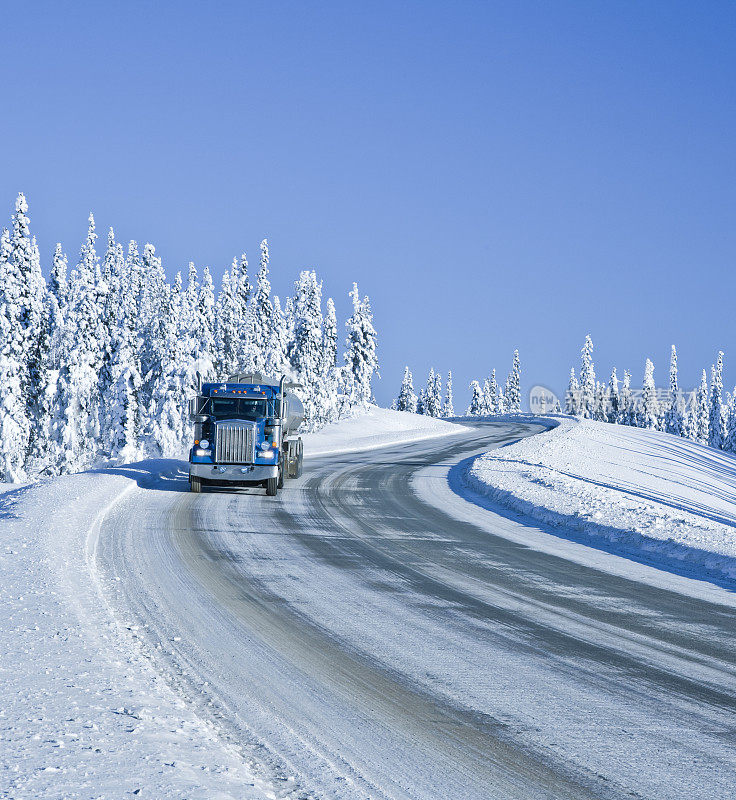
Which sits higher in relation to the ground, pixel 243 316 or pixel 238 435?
pixel 243 316

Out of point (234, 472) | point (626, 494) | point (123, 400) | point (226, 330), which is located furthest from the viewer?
point (226, 330)

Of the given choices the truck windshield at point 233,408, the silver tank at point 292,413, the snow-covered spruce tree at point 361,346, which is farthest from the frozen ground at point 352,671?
the snow-covered spruce tree at point 361,346

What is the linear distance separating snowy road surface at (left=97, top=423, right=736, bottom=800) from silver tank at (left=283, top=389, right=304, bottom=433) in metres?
8.17

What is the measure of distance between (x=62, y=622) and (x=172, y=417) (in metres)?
44.5

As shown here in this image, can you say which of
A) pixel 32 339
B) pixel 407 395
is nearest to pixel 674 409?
pixel 407 395

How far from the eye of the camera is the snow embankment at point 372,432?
44594 millimetres

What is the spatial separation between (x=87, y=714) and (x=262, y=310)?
6952 cm

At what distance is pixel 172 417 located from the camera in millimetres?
50781

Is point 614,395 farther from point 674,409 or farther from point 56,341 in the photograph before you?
point 56,341

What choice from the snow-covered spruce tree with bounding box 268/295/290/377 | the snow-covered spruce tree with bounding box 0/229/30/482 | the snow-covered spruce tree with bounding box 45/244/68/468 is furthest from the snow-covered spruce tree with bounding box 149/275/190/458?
the snow-covered spruce tree with bounding box 268/295/290/377

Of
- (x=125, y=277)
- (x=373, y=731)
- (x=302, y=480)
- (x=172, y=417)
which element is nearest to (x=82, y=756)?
(x=373, y=731)

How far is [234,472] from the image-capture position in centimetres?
2052

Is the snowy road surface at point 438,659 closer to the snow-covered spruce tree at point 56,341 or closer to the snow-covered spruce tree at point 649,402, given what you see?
the snow-covered spruce tree at point 56,341

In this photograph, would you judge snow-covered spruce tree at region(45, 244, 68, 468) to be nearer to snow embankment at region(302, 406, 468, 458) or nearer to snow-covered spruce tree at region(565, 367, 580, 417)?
snow embankment at region(302, 406, 468, 458)
